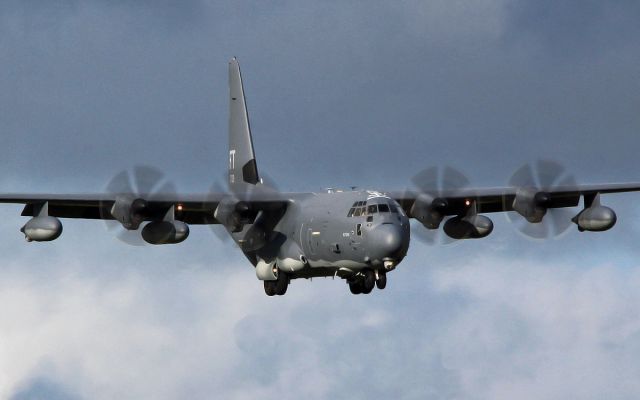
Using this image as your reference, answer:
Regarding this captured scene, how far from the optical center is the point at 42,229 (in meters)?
44.7

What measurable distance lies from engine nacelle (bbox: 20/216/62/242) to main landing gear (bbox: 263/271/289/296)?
8450 millimetres

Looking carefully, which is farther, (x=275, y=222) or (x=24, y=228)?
(x=275, y=222)

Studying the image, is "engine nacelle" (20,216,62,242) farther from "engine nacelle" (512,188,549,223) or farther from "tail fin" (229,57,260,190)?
"engine nacelle" (512,188,549,223)

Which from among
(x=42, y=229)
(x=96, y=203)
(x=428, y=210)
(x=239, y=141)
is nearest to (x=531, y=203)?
(x=428, y=210)

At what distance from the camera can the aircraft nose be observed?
42.9m

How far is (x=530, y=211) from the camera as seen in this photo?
159ft

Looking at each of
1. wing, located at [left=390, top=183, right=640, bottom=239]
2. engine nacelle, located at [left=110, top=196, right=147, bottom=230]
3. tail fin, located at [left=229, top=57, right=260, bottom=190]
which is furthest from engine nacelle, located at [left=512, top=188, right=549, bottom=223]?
engine nacelle, located at [left=110, top=196, right=147, bottom=230]

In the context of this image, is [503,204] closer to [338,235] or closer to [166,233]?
[338,235]

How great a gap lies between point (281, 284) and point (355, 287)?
2.91m

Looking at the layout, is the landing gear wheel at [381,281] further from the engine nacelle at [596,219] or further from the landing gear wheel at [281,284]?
the engine nacelle at [596,219]

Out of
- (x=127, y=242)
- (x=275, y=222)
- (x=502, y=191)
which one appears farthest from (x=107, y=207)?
(x=502, y=191)

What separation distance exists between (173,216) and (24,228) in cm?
557

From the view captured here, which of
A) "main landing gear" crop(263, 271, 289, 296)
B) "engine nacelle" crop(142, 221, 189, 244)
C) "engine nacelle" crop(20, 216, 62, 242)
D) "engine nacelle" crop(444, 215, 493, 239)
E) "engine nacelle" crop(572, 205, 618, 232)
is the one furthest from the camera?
"engine nacelle" crop(444, 215, 493, 239)

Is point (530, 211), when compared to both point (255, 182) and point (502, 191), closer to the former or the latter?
point (502, 191)
